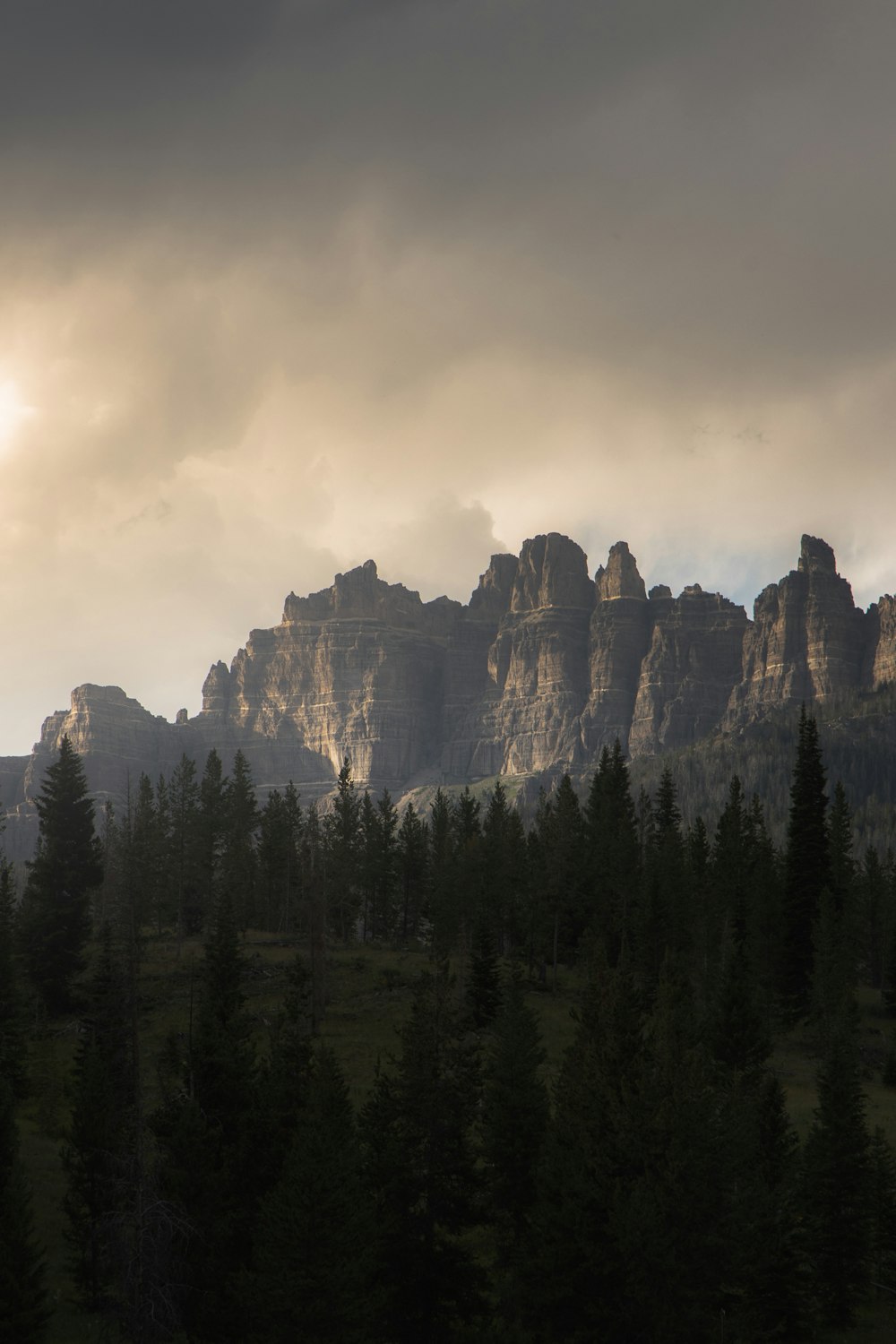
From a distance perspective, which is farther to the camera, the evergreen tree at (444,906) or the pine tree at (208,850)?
the pine tree at (208,850)

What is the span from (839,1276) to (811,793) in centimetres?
4833

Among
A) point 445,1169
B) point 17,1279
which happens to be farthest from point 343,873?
point 17,1279

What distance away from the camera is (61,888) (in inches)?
3255

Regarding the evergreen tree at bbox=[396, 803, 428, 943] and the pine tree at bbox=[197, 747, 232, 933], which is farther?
the evergreen tree at bbox=[396, 803, 428, 943]

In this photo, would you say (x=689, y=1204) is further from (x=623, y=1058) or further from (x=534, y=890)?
(x=534, y=890)

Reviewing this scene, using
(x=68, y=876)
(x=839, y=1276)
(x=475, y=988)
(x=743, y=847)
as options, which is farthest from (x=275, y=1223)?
(x=743, y=847)

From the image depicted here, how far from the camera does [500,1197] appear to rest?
45.6 metres

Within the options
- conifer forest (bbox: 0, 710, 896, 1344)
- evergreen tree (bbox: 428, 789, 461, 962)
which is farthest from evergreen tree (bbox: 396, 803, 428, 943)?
conifer forest (bbox: 0, 710, 896, 1344)

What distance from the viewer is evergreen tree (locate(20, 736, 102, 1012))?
257 feet

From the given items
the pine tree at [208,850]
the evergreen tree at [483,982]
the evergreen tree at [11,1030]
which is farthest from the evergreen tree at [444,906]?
the evergreen tree at [11,1030]

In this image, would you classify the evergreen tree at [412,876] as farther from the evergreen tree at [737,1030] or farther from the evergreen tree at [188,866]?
the evergreen tree at [737,1030]

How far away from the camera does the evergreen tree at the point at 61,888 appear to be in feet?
257

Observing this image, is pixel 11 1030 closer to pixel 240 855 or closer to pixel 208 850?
pixel 208 850

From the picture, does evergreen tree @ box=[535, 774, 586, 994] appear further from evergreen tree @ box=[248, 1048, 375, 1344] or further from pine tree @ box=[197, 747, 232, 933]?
evergreen tree @ box=[248, 1048, 375, 1344]
